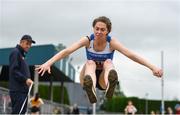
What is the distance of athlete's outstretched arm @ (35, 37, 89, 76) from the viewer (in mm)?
7254

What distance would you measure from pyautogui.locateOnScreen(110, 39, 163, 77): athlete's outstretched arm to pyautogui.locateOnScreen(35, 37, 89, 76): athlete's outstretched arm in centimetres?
44

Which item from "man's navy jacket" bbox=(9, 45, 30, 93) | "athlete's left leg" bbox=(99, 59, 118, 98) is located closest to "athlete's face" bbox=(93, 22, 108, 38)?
"athlete's left leg" bbox=(99, 59, 118, 98)

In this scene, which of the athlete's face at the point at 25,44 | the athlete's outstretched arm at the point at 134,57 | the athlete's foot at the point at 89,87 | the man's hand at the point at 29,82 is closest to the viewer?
the athlete's outstretched arm at the point at 134,57

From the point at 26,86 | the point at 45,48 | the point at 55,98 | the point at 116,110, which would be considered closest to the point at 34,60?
the point at 45,48

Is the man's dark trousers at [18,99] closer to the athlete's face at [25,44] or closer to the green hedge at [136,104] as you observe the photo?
the athlete's face at [25,44]

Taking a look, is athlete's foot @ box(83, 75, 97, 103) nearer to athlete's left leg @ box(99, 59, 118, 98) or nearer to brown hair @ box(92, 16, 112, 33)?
athlete's left leg @ box(99, 59, 118, 98)

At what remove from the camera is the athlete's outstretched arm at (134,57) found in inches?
301

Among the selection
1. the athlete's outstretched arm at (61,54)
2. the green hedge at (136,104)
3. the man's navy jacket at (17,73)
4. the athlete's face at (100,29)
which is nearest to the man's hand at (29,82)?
the man's navy jacket at (17,73)

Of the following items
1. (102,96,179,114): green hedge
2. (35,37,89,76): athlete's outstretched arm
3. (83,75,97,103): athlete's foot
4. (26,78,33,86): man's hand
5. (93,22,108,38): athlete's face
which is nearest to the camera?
(35,37,89,76): athlete's outstretched arm

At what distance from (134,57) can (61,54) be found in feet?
3.77

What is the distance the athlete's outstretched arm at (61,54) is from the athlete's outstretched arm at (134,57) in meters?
0.44

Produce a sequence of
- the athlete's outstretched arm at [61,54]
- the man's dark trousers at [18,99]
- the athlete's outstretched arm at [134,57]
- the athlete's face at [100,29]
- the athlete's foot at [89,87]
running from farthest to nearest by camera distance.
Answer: the man's dark trousers at [18,99] → the athlete's face at [100,29] → the athlete's foot at [89,87] → the athlete's outstretched arm at [134,57] → the athlete's outstretched arm at [61,54]

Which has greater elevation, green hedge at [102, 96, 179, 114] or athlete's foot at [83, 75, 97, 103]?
green hedge at [102, 96, 179, 114]

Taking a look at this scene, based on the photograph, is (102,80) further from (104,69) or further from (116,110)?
(116,110)
